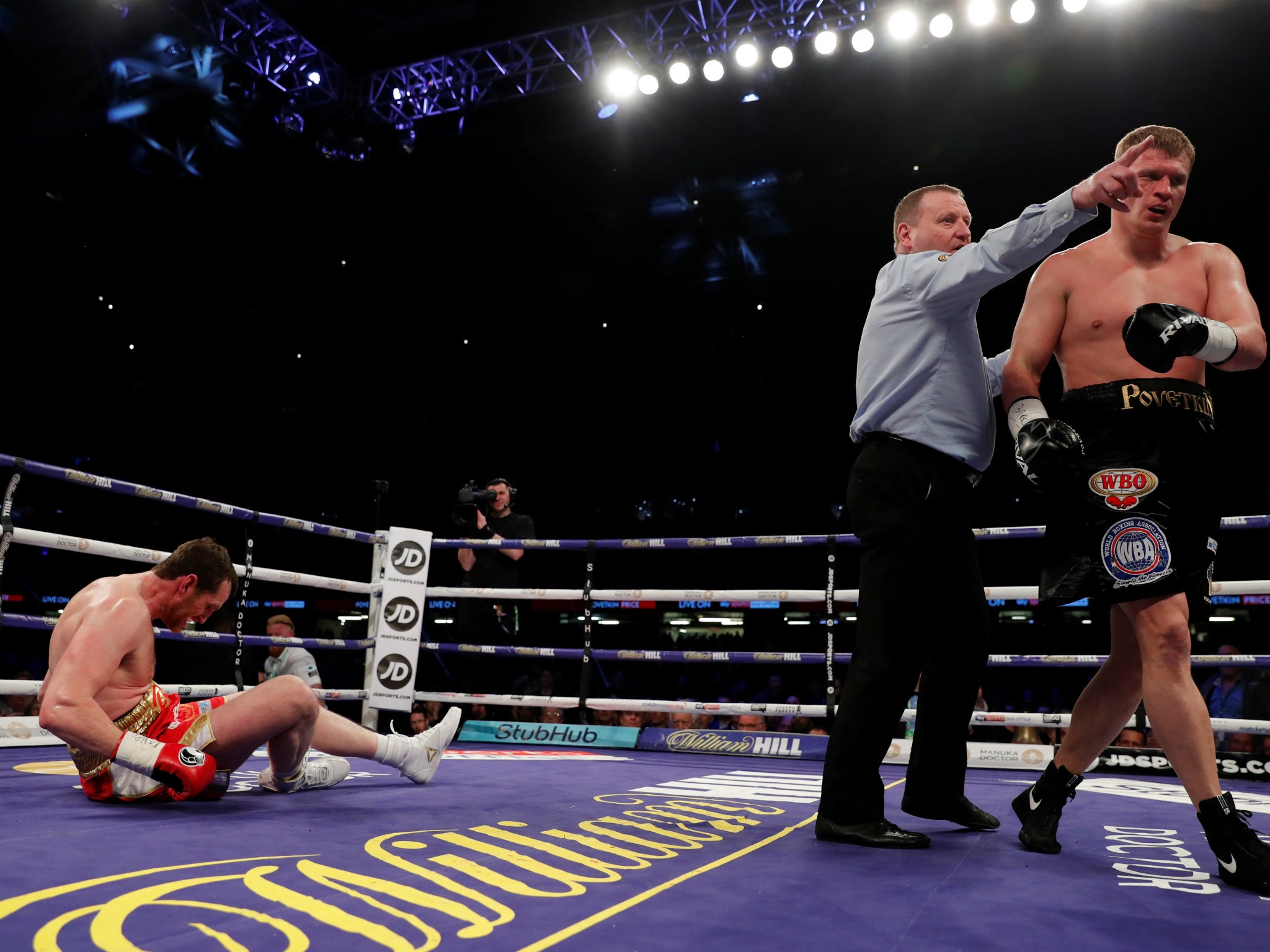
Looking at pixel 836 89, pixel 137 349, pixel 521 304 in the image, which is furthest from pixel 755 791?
pixel 137 349

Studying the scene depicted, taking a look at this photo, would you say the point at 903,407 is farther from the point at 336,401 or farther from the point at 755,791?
the point at 336,401

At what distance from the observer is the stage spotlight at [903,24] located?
5.57 metres

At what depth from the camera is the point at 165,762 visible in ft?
5.63

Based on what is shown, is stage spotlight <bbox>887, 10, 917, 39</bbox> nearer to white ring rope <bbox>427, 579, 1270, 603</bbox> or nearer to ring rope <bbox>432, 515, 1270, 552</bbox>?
ring rope <bbox>432, 515, 1270, 552</bbox>

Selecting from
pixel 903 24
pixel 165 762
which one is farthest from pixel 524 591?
pixel 903 24

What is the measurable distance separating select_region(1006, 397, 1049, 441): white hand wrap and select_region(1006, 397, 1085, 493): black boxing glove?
3cm

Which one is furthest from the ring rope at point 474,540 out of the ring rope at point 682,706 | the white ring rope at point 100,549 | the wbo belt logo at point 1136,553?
the wbo belt logo at point 1136,553

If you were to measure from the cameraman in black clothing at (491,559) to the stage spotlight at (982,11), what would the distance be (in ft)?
13.0

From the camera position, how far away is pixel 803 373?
11258mm

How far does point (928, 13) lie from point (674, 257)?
174 inches

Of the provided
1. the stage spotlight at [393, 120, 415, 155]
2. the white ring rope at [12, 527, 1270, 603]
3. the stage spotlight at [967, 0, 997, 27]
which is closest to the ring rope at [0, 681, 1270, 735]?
the white ring rope at [12, 527, 1270, 603]

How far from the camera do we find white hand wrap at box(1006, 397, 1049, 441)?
5.52 feet

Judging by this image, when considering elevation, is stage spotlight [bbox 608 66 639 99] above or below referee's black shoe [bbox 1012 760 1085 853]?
above

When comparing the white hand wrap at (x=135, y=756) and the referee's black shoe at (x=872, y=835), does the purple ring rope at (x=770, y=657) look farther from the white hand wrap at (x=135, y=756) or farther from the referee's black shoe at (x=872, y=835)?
the white hand wrap at (x=135, y=756)
